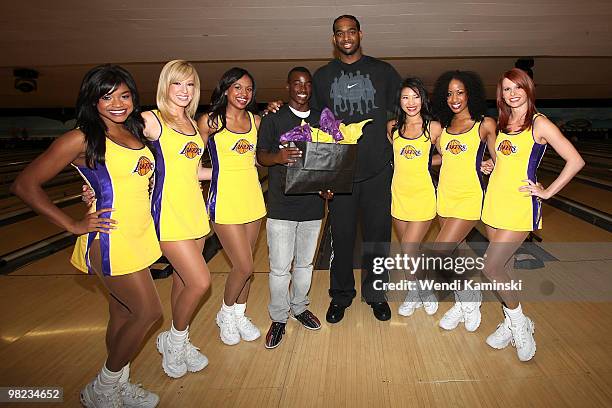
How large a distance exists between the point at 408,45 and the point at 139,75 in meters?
5.21

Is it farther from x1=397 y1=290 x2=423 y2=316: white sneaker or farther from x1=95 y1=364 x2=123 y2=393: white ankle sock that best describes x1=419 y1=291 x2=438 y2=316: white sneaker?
x1=95 y1=364 x2=123 y2=393: white ankle sock

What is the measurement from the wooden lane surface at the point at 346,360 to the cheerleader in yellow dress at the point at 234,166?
0.51m

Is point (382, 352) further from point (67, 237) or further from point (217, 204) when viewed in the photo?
point (67, 237)

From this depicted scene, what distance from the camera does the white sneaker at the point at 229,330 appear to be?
2307mm

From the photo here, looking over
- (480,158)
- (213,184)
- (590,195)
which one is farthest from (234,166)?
(590,195)

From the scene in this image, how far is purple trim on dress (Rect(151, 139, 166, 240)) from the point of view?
5.97 ft

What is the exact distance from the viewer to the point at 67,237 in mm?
4242

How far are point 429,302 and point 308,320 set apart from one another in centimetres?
78

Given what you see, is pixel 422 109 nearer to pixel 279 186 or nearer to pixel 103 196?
pixel 279 186

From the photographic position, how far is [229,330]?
7.61 ft

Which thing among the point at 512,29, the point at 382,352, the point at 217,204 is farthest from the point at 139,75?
the point at 382,352

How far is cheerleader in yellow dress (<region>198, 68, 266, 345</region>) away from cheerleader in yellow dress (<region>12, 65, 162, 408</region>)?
43cm

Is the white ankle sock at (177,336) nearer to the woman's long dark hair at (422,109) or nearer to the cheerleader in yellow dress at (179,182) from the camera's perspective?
the cheerleader in yellow dress at (179,182)

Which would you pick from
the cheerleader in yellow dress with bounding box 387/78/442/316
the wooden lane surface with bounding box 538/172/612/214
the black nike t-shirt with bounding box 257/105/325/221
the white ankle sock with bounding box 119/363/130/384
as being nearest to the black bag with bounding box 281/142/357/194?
the black nike t-shirt with bounding box 257/105/325/221
